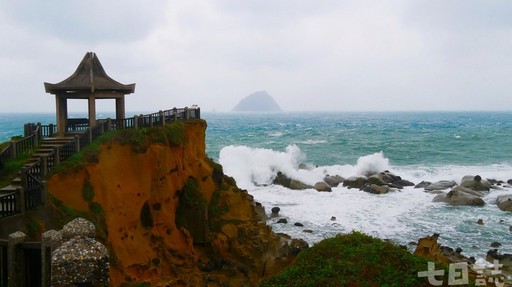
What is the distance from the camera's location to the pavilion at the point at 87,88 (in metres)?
20.0

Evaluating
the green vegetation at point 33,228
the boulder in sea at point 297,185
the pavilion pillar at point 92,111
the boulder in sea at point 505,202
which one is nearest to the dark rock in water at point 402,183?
the boulder in sea at point 297,185

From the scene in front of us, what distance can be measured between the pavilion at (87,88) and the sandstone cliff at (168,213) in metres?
2.96

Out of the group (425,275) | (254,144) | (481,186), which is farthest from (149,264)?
(254,144)

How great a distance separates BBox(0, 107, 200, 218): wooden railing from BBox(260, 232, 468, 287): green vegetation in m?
8.06

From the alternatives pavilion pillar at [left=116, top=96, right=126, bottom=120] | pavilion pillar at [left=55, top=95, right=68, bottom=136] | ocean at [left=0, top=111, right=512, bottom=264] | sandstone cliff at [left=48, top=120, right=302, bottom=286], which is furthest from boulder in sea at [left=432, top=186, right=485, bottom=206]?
pavilion pillar at [left=55, top=95, right=68, bottom=136]

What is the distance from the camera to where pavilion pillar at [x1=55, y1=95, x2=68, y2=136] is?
20.7 metres

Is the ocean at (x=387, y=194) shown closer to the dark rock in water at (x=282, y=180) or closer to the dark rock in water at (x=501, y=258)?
the dark rock in water at (x=501, y=258)

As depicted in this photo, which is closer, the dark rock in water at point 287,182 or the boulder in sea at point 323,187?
the boulder in sea at point 323,187

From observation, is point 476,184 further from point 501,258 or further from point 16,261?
point 16,261

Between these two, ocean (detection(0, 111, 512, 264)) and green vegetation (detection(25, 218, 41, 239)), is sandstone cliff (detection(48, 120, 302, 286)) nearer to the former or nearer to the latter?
green vegetation (detection(25, 218, 41, 239))

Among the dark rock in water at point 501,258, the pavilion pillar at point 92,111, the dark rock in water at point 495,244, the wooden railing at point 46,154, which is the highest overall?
the pavilion pillar at point 92,111

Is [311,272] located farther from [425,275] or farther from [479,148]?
[479,148]

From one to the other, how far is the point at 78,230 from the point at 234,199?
15.5 metres

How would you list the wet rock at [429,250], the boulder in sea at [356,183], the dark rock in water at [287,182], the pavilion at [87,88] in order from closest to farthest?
the wet rock at [429,250], the pavilion at [87,88], the boulder in sea at [356,183], the dark rock in water at [287,182]
